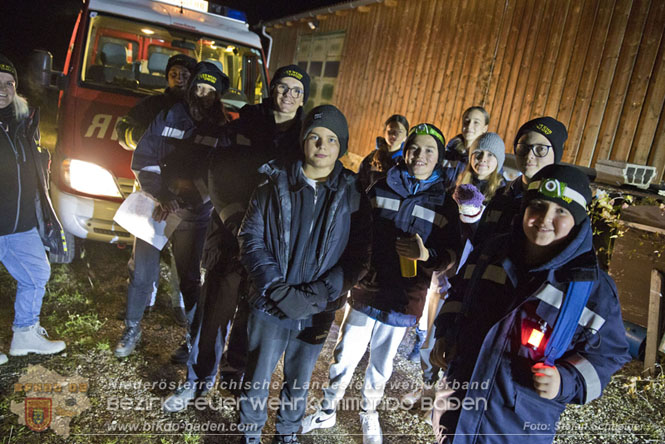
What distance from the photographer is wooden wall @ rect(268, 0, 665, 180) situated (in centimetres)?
542

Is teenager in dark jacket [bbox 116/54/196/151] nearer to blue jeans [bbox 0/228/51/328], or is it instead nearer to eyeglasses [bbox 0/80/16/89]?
eyeglasses [bbox 0/80/16/89]

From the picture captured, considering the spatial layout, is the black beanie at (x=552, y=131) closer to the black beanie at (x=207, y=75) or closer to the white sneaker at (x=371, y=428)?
the white sneaker at (x=371, y=428)

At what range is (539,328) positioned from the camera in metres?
1.56

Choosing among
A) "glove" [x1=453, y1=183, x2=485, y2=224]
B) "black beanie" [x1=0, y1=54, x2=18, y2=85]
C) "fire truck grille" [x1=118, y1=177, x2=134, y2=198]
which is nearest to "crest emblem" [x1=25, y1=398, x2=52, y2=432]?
"fire truck grille" [x1=118, y1=177, x2=134, y2=198]

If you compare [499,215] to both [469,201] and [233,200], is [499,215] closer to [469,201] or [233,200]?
[469,201]

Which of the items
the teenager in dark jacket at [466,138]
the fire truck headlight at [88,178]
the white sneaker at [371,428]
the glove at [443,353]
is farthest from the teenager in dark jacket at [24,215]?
the teenager in dark jacket at [466,138]

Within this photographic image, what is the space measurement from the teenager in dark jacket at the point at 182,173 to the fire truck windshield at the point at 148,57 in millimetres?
1630

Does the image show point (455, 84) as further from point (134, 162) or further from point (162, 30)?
point (134, 162)

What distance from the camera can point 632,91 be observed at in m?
5.50

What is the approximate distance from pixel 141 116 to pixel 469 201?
270 centimetres

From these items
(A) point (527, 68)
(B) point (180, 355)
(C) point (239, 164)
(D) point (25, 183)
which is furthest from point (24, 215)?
(A) point (527, 68)

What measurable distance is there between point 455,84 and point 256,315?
7.38 metres

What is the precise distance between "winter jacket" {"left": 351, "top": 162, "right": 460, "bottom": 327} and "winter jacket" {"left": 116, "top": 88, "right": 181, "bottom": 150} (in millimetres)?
1976

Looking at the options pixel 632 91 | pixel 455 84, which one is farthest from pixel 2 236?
pixel 455 84
